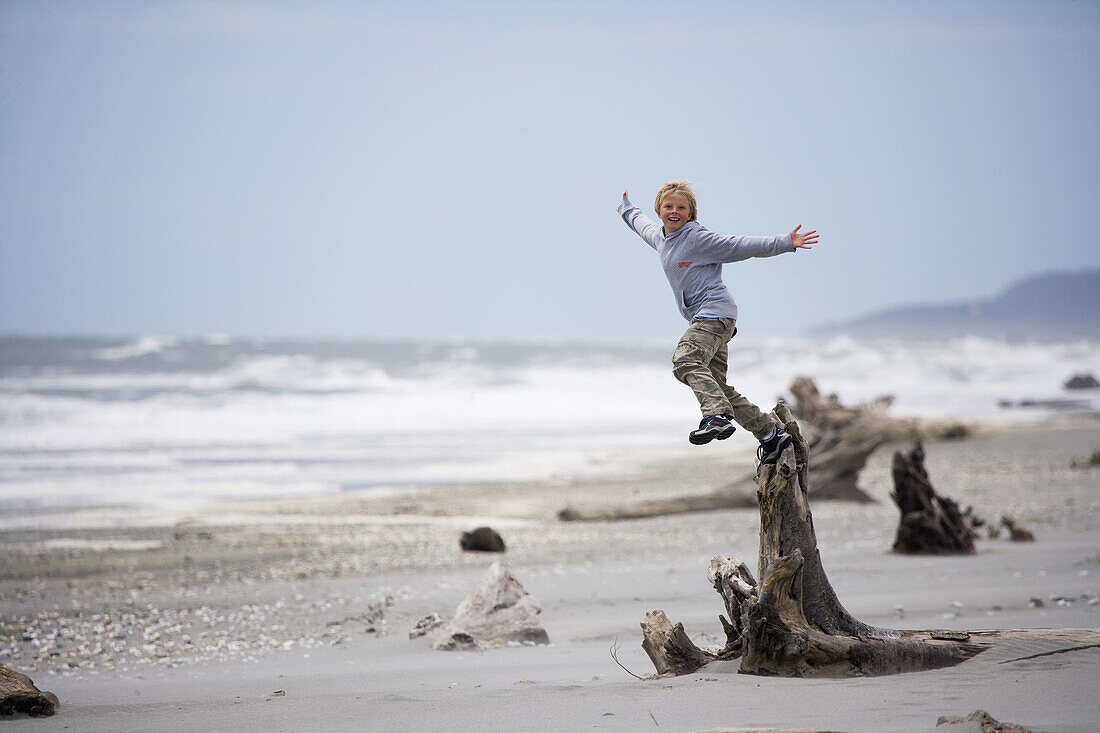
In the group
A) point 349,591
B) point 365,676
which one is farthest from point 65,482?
point 365,676

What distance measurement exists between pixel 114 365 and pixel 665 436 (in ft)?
103

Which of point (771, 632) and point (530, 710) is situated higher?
point (771, 632)

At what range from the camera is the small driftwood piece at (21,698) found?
4941 millimetres

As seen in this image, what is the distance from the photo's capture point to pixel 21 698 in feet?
16.4

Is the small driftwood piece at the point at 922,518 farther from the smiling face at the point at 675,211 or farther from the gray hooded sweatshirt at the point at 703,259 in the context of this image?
the smiling face at the point at 675,211

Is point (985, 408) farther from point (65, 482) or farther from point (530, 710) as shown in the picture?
point (530, 710)

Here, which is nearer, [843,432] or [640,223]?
[640,223]

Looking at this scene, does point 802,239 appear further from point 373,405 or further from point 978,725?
point 373,405

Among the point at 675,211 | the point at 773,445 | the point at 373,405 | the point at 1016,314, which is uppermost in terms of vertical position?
the point at 1016,314

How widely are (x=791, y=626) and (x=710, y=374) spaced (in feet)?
4.71

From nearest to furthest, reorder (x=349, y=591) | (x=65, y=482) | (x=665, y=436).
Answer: (x=349, y=591) < (x=65, y=482) < (x=665, y=436)

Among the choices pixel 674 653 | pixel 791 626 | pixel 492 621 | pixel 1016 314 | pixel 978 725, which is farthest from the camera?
pixel 1016 314

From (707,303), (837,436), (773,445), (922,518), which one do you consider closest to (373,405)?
(837,436)

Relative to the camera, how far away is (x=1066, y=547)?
10.1 meters
